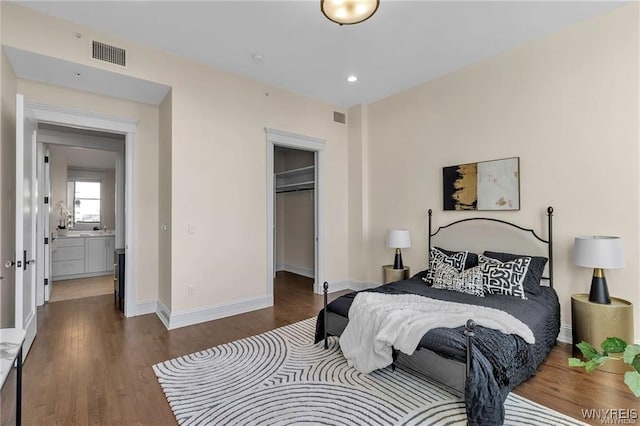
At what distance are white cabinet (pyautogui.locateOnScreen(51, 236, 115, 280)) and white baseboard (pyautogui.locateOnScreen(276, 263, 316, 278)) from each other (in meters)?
3.58

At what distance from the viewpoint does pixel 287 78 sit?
14.0ft

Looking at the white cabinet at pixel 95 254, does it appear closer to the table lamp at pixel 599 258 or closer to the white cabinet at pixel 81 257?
the white cabinet at pixel 81 257

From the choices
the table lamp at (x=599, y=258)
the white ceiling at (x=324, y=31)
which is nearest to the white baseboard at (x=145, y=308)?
the white ceiling at (x=324, y=31)

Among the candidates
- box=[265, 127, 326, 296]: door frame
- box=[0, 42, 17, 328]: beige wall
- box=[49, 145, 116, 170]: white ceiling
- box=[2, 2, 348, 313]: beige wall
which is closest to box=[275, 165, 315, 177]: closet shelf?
box=[265, 127, 326, 296]: door frame

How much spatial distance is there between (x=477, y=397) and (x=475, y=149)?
9.73ft

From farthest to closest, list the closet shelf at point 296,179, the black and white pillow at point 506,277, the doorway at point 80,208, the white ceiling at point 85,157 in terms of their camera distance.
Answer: the white ceiling at point 85,157 → the closet shelf at point 296,179 → the doorway at point 80,208 → the black and white pillow at point 506,277

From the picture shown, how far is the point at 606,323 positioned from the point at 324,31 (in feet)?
12.2

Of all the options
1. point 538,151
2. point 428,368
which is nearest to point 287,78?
point 538,151

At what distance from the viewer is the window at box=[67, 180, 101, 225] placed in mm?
7332

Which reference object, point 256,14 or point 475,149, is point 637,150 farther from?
point 256,14

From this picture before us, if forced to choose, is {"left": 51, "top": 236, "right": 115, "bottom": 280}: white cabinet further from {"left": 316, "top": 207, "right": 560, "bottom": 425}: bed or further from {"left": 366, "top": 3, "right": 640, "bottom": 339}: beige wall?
→ {"left": 366, "top": 3, "right": 640, "bottom": 339}: beige wall

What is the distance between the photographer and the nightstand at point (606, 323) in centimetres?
264

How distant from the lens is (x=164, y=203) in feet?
13.0

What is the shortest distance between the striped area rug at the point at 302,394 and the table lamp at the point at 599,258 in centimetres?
131
